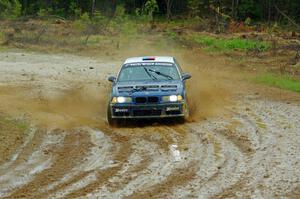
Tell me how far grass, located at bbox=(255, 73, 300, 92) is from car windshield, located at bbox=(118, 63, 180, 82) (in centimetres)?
651

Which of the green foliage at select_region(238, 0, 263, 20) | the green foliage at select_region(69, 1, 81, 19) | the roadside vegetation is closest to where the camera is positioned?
the roadside vegetation

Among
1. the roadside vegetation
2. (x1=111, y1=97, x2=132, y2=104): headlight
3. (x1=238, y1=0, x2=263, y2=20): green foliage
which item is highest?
(x1=111, y1=97, x2=132, y2=104): headlight

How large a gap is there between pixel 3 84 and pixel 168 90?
32.0 feet

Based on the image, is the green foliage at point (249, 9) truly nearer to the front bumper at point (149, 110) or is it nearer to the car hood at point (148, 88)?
the car hood at point (148, 88)

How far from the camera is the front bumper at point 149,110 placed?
46.8 ft

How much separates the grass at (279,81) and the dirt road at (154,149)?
1.02 m

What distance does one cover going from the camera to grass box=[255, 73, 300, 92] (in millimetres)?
21297

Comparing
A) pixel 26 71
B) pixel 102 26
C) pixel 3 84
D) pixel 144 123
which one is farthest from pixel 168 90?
pixel 102 26

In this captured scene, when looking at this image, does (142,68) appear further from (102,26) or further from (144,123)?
Answer: (102,26)

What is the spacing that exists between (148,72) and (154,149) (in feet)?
13.6

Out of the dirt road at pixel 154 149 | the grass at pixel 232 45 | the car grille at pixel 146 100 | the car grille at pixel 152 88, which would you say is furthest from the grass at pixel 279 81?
the grass at pixel 232 45

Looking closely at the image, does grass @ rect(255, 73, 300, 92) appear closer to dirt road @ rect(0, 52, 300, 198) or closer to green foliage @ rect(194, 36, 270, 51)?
dirt road @ rect(0, 52, 300, 198)

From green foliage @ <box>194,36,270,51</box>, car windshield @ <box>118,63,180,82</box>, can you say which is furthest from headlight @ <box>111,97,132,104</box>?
green foliage @ <box>194,36,270,51</box>

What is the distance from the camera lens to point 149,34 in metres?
42.5
